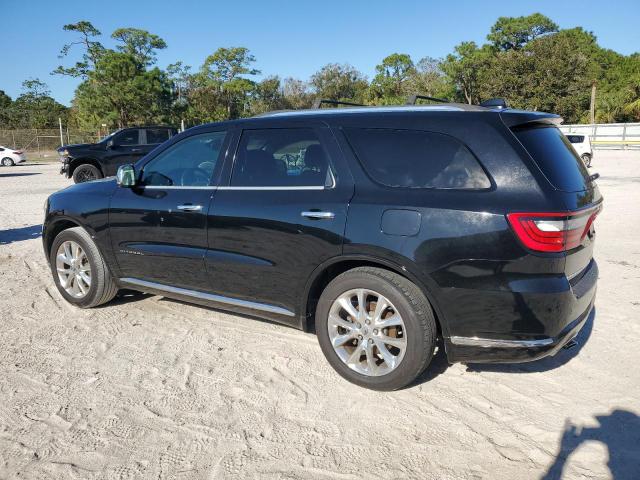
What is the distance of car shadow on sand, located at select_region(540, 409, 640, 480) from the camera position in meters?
2.49

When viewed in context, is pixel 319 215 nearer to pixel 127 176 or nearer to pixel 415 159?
pixel 415 159

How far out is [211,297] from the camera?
159 inches

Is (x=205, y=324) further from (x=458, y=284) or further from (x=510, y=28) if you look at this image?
(x=510, y=28)

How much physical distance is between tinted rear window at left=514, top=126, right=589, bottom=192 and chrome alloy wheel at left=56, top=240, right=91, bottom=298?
12.7ft

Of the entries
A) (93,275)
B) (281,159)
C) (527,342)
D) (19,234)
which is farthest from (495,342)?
(19,234)

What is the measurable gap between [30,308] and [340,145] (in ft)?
11.5

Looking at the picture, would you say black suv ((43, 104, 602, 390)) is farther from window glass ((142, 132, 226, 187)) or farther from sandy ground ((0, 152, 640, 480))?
sandy ground ((0, 152, 640, 480))

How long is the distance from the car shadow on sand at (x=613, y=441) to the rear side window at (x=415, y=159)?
144 cm

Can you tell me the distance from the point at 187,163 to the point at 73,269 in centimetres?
164

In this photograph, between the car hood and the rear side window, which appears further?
the car hood

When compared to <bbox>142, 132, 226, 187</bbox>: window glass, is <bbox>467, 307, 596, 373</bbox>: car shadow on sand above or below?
below

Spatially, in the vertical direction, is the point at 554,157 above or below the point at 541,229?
above

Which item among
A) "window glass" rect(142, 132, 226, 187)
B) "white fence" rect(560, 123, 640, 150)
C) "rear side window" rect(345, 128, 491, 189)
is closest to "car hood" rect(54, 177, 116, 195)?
"window glass" rect(142, 132, 226, 187)

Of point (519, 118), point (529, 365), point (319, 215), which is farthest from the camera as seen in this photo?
point (529, 365)
